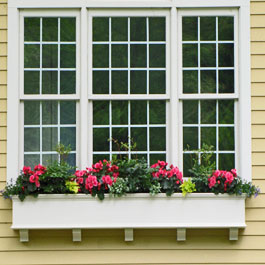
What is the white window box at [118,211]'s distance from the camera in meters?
5.31

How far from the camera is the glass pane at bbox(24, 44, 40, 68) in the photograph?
18.6ft

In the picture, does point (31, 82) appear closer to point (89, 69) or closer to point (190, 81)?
point (89, 69)

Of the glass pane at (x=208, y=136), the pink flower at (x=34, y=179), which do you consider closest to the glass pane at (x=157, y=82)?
the glass pane at (x=208, y=136)

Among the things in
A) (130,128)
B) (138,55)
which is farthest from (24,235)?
(138,55)

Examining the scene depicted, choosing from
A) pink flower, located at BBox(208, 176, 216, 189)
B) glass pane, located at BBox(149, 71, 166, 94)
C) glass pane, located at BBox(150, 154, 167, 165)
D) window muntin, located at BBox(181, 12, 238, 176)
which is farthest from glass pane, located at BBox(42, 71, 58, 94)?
pink flower, located at BBox(208, 176, 216, 189)

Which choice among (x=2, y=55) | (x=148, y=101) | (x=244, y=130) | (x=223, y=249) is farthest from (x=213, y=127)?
(x=2, y=55)

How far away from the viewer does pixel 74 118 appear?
5652 millimetres

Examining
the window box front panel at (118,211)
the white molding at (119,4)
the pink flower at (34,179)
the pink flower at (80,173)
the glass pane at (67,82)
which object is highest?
the white molding at (119,4)

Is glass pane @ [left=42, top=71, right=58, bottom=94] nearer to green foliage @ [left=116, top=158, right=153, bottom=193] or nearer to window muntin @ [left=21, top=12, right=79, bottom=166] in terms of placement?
window muntin @ [left=21, top=12, right=79, bottom=166]

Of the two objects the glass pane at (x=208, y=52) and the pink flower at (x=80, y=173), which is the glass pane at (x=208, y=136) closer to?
the glass pane at (x=208, y=52)

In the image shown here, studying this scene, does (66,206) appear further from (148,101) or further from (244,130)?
(244,130)

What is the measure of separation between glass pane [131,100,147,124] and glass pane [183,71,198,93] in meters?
0.44

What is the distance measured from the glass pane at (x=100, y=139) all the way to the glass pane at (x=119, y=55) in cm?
66

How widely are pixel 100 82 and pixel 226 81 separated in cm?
125
